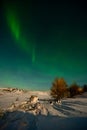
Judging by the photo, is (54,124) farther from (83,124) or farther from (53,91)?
(53,91)

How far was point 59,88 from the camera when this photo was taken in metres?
32.4

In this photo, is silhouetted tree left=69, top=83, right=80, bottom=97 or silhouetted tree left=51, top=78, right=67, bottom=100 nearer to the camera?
silhouetted tree left=51, top=78, right=67, bottom=100

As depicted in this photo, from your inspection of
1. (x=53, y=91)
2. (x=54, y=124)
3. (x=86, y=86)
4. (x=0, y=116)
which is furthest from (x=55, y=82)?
(x=54, y=124)

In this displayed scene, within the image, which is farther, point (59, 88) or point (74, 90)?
point (74, 90)

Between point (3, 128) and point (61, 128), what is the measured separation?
11.6ft

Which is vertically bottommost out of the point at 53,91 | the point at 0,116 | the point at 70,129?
the point at 70,129

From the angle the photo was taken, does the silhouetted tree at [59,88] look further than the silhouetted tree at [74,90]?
No

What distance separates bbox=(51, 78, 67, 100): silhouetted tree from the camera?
3241cm

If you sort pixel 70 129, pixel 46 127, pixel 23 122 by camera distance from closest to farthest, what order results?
pixel 70 129, pixel 46 127, pixel 23 122

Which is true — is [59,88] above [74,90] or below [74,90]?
below

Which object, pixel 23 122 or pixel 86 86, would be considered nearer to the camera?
pixel 23 122

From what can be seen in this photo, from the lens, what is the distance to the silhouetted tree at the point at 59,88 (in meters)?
32.4

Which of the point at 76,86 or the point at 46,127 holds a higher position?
the point at 76,86

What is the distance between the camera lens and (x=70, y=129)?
32.2 ft
